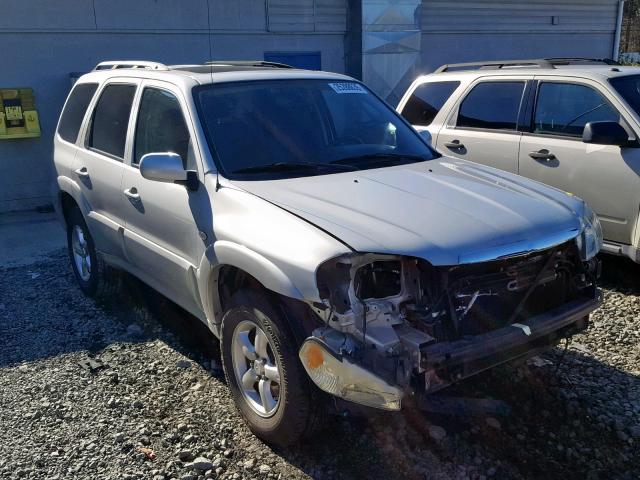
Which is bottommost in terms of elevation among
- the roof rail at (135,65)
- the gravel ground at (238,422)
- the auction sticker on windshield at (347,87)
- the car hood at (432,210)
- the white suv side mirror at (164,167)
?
the gravel ground at (238,422)

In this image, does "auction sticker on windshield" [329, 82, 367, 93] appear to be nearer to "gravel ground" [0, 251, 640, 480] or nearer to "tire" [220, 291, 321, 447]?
"tire" [220, 291, 321, 447]

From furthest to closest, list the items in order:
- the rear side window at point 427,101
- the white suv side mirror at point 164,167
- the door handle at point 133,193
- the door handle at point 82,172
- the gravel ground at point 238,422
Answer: the rear side window at point 427,101 → the door handle at point 82,172 → the door handle at point 133,193 → the white suv side mirror at point 164,167 → the gravel ground at point 238,422

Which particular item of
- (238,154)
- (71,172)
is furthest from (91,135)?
(238,154)

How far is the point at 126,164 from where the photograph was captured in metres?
4.42

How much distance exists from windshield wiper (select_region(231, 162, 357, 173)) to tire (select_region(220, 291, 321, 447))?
78 centimetres

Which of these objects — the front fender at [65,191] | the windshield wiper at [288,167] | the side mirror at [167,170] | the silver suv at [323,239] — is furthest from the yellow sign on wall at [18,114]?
the windshield wiper at [288,167]

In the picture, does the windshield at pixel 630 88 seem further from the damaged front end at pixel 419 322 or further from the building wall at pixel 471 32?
the building wall at pixel 471 32

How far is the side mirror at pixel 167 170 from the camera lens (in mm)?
3529

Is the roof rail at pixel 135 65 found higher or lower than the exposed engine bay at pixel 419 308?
higher

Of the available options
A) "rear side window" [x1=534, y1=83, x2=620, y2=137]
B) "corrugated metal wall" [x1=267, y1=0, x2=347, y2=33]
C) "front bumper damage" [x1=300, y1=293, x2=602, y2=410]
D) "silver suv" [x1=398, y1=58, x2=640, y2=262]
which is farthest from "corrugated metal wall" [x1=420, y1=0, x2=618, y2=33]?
"front bumper damage" [x1=300, y1=293, x2=602, y2=410]

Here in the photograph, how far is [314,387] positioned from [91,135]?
10.4 ft

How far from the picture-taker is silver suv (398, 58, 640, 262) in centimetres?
508

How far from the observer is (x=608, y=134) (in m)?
5.02

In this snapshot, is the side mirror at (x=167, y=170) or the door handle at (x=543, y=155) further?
the door handle at (x=543, y=155)
